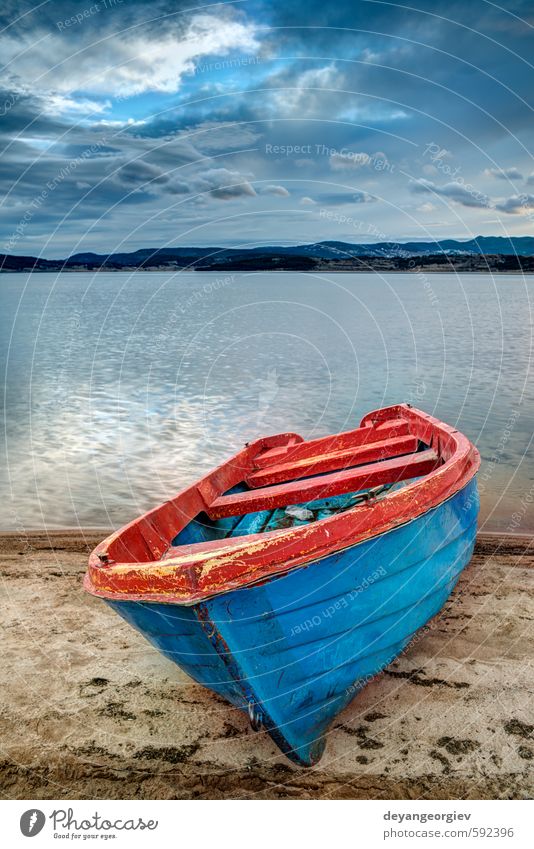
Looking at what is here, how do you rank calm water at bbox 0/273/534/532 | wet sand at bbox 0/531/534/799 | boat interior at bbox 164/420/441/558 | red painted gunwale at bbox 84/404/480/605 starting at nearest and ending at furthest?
red painted gunwale at bbox 84/404/480/605 → wet sand at bbox 0/531/534/799 → boat interior at bbox 164/420/441/558 → calm water at bbox 0/273/534/532

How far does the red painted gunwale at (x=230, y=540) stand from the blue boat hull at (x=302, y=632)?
0.07 m

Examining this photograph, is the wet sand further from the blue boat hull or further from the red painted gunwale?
the red painted gunwale

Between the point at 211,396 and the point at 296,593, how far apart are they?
14.0m

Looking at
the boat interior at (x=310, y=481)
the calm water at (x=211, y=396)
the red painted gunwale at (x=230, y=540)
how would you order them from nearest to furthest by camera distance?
the red painted gunwale at (x=230, y=540)
the boat interior at (x=310, y=481)
the calm water at (x=211, y=396)

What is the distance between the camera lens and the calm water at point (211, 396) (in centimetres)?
996

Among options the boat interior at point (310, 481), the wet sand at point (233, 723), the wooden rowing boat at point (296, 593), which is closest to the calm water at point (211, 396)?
the boat interior at point (310, 481)

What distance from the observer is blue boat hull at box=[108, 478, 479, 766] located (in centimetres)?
351

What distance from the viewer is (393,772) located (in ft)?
12.7

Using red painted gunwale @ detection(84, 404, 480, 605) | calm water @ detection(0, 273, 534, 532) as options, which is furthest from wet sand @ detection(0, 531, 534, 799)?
calm water @ detection(0, 273, 534, 532)

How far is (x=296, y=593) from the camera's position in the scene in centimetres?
358

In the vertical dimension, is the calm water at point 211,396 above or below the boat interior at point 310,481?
below

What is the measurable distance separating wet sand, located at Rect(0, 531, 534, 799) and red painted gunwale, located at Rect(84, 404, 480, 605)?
1.02m

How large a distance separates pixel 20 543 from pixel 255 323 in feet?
104

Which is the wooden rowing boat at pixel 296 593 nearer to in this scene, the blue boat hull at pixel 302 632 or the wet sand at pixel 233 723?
the blue boat hull at pixel 302 632
